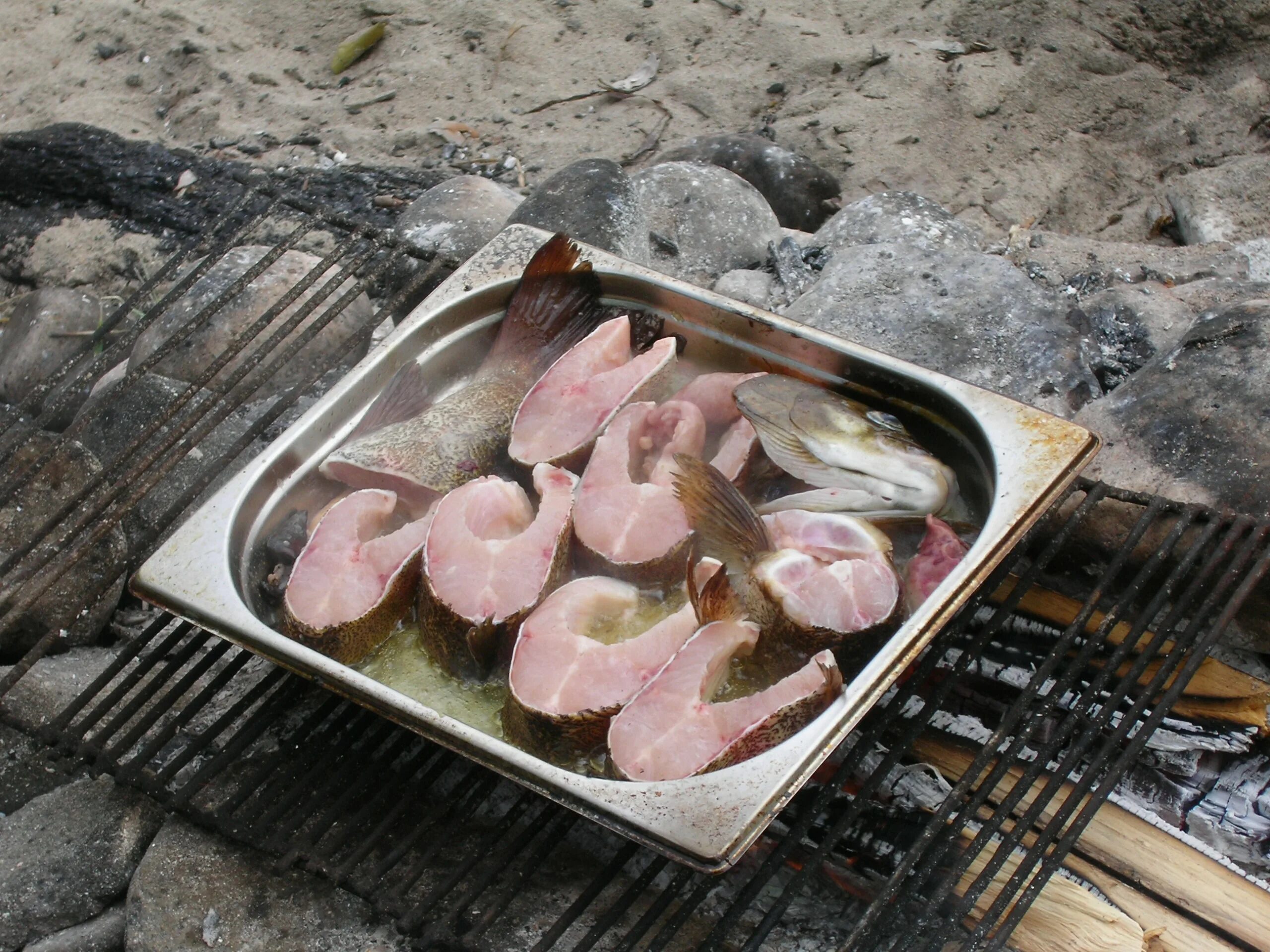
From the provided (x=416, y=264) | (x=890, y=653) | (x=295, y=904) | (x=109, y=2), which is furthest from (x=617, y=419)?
(x=109, y=2)

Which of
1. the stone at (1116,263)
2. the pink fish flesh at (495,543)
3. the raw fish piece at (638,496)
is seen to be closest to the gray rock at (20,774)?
the pink fish flesh at (495,543)

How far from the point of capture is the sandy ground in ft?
16.9

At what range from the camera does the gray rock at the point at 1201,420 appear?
285 cm

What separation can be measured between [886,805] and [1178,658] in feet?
2.35

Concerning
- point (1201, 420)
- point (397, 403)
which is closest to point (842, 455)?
point (1201, 420)

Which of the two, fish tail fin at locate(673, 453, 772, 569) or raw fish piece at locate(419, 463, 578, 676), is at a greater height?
fish tail fin at locate(673, 453, 772, 569)

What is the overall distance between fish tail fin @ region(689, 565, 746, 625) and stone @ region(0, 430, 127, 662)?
1656mm

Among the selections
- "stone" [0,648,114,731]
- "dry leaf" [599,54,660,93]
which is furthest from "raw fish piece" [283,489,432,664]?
"dry leaf" [599,54,660,93]

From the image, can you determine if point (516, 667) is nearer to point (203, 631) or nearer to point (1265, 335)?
point (203, 631)

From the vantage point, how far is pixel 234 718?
8.57 feet

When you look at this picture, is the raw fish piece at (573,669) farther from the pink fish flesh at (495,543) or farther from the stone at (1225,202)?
the stone at (1225,202)

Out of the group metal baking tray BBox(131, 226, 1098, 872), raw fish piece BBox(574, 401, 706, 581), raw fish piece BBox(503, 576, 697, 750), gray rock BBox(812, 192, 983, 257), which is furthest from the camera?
gray rock BBox(812, 192, 983, 257)

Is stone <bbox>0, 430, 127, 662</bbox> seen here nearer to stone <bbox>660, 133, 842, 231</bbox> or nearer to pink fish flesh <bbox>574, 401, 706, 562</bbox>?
pink fish flesh <bbox>574, 401, 706, 562</bbox>

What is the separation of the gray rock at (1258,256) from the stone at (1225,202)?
0.30 meters
